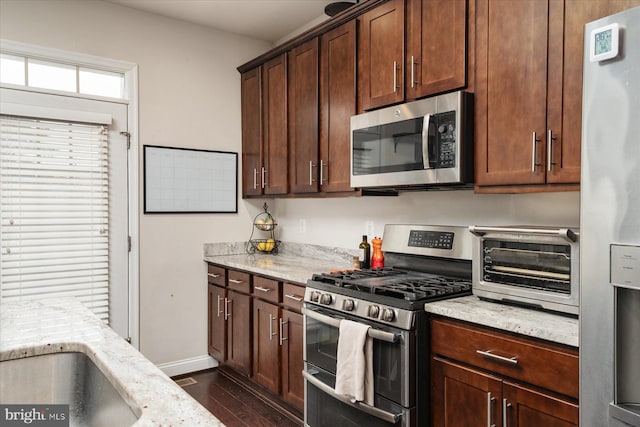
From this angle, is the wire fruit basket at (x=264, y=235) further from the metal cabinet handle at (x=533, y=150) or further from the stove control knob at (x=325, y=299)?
the metal cabinet handle at (x=533, y=150)

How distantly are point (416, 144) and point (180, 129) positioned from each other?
218 cm

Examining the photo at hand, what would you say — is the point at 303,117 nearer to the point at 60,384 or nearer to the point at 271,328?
the point at 271,328

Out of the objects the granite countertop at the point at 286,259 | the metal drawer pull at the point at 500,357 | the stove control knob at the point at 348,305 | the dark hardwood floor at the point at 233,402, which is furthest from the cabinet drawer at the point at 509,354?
the dark hardwood floor at the point at 233,402

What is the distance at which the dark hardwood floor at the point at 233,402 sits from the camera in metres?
2.87

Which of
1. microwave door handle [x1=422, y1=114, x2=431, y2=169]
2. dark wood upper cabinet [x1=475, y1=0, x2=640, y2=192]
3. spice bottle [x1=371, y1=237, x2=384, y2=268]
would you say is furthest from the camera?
spice bottle [x1=371, y1=237, x2=384, y2=268]

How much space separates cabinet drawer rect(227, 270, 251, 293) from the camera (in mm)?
3266

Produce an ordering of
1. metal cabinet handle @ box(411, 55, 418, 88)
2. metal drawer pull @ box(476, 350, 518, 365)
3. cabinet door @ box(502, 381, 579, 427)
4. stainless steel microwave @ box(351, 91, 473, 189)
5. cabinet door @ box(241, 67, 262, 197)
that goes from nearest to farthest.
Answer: cabinet door @ box(502, 381, 579, 427) < metal drawer pull @ box(476, 350, 518, 365) < stainless steel microwave @ box(351, 91, 473, 189) < metal cabinet handle @ box(411, 55, 418, 88) < cabinet door @ box(241, 67, 262, 197)

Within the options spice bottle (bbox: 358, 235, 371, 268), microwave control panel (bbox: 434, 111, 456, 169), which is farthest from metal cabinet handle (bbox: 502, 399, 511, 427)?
spice bottle (bbox: 358, 235, 371, 268)

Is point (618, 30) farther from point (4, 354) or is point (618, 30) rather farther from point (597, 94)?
point (4, 354)

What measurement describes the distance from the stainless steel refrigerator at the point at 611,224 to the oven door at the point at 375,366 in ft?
2.48

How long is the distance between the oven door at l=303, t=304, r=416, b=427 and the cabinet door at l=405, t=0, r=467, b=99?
121cm

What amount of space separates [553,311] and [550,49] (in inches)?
40.6

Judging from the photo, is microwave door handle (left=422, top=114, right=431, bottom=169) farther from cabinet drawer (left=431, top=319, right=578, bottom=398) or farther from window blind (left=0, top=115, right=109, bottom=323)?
window blind (left=0, top=115, right=109, bottom=323)

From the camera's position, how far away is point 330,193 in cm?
303
